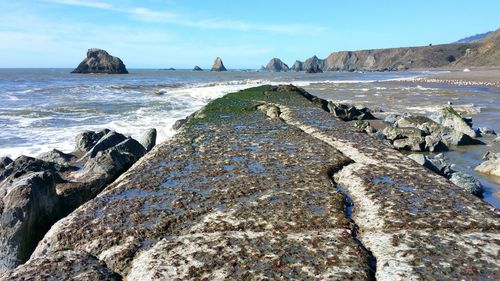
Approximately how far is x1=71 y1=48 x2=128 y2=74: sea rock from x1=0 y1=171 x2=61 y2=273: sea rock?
12554 cm

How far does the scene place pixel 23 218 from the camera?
3.62 metres

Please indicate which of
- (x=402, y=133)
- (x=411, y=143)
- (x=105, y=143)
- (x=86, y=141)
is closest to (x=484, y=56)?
(x=402, y=133)

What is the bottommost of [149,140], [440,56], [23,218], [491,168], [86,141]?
[86,141]

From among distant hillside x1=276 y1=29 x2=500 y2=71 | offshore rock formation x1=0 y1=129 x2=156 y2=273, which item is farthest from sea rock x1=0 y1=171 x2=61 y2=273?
distant hillside x1=276 y1=29 x2=500 y2=71

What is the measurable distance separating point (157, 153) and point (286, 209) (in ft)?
7.59

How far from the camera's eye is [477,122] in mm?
18547

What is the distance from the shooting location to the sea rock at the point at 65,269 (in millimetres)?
2373

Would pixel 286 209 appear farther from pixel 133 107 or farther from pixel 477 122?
pixel 133 107

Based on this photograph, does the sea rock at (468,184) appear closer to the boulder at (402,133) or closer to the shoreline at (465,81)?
the boulder at (402,133)

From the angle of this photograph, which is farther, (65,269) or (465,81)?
(465,81)

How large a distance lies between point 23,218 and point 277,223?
86.4 inches

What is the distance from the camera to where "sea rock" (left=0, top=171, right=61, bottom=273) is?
352 cm

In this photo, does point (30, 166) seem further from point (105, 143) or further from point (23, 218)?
point (23, 218)

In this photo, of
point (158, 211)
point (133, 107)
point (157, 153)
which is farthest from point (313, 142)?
point (133, 107)
